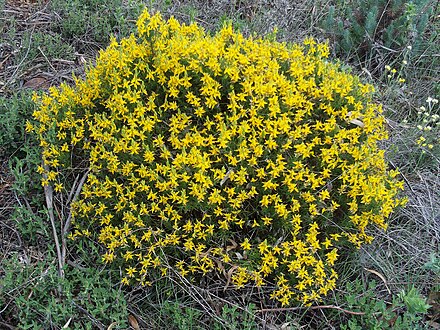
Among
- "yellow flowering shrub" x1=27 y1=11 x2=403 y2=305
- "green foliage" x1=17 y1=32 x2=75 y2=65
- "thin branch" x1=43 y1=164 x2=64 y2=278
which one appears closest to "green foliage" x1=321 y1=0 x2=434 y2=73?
"yellow flowering shrub" x1=27 y1=11 x2=403 y2=305

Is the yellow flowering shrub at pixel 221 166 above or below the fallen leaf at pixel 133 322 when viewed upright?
above

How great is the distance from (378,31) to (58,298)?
3.02 m

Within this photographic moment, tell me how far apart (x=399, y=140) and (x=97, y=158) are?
74.9 inches

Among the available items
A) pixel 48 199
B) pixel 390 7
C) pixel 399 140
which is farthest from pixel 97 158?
pixel 390 7

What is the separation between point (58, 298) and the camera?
252cm

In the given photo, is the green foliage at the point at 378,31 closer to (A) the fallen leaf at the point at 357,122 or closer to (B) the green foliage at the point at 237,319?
(A) the fallen leaf at the point at 357,122

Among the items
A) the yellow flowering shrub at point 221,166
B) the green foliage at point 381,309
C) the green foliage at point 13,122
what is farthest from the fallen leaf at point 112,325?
the green foliage at point 13,122

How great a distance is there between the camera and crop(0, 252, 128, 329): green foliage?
7.93 ft

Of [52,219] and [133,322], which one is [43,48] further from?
[133,322]

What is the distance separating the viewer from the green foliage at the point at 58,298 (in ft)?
7.93

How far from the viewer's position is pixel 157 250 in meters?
2.51

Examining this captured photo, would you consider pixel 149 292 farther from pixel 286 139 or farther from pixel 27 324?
pixel 286 139

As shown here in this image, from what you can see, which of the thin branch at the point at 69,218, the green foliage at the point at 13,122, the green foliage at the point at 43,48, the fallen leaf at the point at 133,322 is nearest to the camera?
the fallen leaf at the point at 133,322

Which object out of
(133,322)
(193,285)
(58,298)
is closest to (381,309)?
(193,285)
